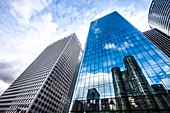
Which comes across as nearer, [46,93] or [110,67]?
[110,67]

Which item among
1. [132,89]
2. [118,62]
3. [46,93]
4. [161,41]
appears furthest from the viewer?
[161,41]

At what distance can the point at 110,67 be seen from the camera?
26297 millimetres

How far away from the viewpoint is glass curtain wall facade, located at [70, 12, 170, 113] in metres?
19.5

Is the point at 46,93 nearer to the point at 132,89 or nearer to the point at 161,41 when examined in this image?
the point at 132,89

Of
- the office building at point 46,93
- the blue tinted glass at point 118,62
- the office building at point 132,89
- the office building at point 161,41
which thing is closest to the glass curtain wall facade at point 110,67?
the blue tinted glass at point 118,62

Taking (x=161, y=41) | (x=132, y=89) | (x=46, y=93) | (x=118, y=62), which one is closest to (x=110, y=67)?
(x=118, y=62)

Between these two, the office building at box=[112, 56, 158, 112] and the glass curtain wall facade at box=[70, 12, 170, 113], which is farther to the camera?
the glass curtain wall facade at box=[70, 12, 170, 113]

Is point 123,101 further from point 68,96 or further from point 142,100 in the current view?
point 68,96

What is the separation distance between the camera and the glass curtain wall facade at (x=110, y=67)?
63.9ft

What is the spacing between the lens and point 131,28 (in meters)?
37.5

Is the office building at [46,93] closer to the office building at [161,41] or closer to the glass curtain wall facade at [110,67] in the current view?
the glass curtain wall facade at [110,67]

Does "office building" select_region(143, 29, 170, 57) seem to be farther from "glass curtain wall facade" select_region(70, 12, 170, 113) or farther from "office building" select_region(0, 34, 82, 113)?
"office building" select_region(0, 34, 82, 113)

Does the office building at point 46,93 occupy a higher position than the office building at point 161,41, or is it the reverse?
the office building at point 161,41

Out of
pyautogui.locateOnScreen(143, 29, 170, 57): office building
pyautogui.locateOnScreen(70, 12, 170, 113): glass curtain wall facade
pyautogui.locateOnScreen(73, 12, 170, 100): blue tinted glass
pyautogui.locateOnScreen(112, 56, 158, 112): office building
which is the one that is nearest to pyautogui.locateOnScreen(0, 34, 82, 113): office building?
pyautogui.locateOnScreen(70, 12, 170, 113): glass curtain wall facade
